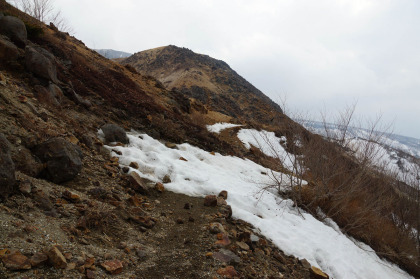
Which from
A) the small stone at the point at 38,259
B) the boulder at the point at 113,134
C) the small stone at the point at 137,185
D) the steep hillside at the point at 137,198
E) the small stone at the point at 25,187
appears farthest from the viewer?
the boulder at the point at 113,134

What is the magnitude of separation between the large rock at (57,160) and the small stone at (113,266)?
1639mm

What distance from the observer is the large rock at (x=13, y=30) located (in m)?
5.56

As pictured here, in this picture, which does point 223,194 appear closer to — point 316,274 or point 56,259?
point 316,274

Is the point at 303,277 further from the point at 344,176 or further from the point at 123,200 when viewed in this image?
the point at 344,176

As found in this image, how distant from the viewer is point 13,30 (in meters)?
5.63

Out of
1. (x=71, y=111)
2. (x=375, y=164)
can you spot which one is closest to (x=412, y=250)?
(x=375, y=164)

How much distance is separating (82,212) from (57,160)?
3.09ft

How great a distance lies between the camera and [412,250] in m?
7.46

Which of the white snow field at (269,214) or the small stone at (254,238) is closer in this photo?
the small stone at (254,238)

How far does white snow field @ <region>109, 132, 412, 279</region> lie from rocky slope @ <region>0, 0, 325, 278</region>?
400 millimetres

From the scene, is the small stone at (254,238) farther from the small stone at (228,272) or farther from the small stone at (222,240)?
the small stone at (228,272)

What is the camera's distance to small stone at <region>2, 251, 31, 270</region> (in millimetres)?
1714

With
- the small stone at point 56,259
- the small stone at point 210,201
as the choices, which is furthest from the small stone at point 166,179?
the small stone at point 56,259

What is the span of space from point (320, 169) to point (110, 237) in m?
5.80
